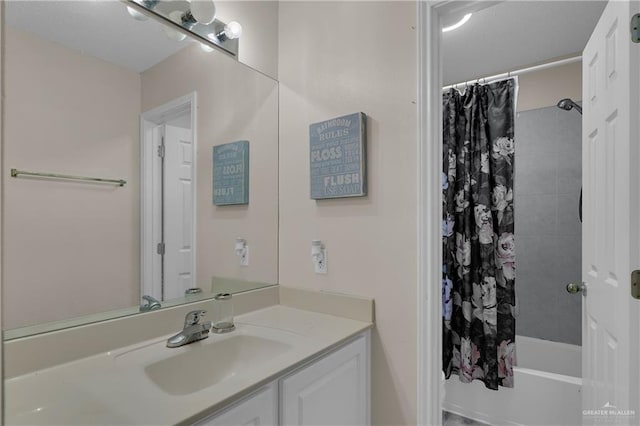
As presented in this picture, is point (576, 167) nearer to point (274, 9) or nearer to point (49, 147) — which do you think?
point (274, 9)

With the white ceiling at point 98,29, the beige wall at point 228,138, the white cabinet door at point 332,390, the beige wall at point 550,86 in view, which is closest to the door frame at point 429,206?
the white cabinet door at point 332,390

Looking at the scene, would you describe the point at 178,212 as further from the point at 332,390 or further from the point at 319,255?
the point at 332,390

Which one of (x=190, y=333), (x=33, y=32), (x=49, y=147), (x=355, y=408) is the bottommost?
(x=355, y=408)

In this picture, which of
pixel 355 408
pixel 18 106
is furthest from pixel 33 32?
pixel 355 408

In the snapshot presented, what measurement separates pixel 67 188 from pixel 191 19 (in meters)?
0.78

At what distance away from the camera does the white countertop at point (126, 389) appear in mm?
722

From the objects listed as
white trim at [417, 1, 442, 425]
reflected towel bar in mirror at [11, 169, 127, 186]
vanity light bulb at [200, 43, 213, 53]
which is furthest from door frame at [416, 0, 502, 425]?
reflected towel bar in mirror at [11, 169, 127, 186]

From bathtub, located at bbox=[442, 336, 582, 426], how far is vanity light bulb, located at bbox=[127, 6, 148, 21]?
2.51 meters

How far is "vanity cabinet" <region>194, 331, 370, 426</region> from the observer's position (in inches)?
33.7

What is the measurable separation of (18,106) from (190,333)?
83cm

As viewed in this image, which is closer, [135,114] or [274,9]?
[135,114]

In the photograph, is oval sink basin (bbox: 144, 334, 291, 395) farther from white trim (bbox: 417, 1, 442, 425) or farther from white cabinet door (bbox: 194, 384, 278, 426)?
white trim (bbox: 417, 1, 442, 425)

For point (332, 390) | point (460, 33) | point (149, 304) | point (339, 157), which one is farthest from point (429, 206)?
point (460, 33)

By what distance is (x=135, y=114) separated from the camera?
117 centimetres
